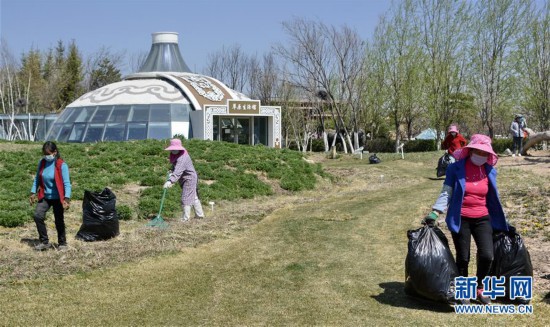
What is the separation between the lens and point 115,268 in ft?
24.8

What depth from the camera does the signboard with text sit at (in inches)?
1323

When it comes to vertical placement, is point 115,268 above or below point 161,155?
below

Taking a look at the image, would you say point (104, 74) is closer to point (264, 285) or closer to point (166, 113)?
point (166, 113)

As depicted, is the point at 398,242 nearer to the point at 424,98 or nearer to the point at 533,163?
the point at 533,163

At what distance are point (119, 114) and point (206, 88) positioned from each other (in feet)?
17.9

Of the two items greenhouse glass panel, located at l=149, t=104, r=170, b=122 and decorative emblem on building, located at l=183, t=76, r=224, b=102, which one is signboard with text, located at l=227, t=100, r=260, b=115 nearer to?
decorative emblem on building, located at l=183, t=76, r=224, b=102

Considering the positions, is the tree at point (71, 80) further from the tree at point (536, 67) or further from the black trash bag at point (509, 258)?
the black trash bag at point (509, 258)

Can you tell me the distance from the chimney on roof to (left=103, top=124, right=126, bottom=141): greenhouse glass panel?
7757 millimetres

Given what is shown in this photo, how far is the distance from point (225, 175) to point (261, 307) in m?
10.5

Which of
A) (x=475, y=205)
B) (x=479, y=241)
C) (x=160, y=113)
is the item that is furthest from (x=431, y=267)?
(x=160, y=113)

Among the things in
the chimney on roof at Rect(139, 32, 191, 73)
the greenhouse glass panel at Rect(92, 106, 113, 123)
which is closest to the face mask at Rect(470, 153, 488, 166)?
the greenhouse glass panel at Rect(92, 106, 113, 123)

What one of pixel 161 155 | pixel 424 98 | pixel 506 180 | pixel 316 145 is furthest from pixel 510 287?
pixel 316 145

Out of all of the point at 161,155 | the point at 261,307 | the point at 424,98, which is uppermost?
the point at 424,98

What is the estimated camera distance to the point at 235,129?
116 feet
